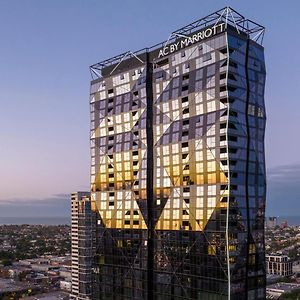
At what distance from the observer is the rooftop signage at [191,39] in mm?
83500

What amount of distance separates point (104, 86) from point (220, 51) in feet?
105

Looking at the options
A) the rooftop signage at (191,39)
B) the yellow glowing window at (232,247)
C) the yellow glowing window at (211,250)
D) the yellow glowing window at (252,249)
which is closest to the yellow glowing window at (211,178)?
the yellow glowing window at (211,250)

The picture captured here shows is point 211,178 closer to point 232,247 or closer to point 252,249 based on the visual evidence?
point 232,247

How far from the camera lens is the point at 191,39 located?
88.1m

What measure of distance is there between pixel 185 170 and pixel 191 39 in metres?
23.3

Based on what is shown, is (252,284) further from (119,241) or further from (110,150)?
(110,150)

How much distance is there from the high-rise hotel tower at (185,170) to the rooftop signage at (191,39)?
0.24 meters

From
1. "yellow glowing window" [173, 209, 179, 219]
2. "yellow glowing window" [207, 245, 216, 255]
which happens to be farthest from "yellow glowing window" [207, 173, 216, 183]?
"yellow glowing window" [207, 245, 216, 255]

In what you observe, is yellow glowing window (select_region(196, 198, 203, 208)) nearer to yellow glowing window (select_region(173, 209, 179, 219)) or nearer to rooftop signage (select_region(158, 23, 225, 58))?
yellow glowing window (select_region(173, 209, 179, 219))

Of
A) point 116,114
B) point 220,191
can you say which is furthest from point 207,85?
point 116,114

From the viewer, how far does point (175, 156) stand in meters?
88.2

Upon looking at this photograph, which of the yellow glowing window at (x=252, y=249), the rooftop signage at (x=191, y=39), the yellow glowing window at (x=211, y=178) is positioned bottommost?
the yellow glowing window at (x=252, y=249)

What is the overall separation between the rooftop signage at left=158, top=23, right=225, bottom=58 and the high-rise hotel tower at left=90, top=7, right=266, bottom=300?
0.24 m

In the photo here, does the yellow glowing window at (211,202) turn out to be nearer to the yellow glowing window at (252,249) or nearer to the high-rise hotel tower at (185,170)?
the high-rise hotel tower at (185,170)
